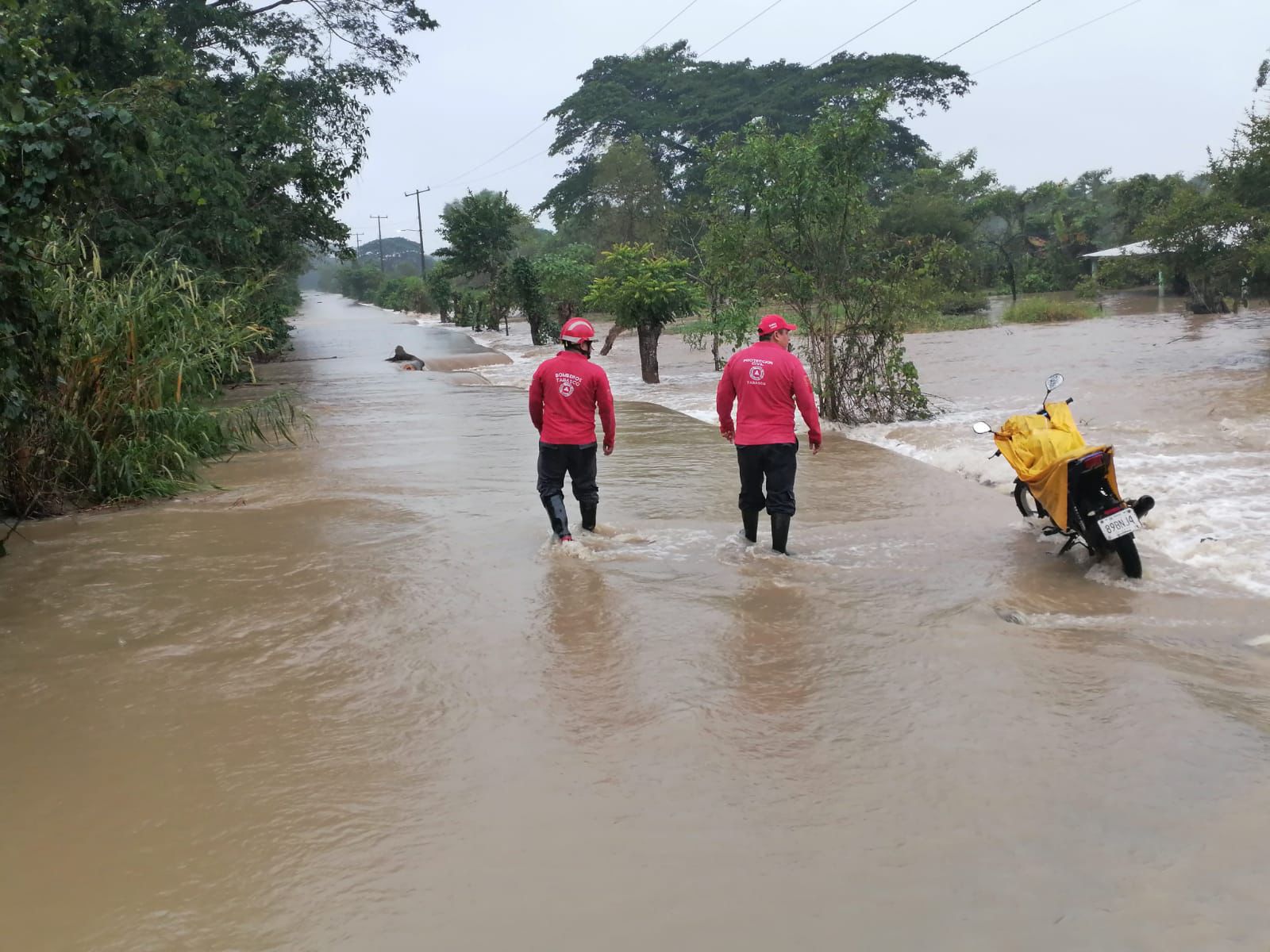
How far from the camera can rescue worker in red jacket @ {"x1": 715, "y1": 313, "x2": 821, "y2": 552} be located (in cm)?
714

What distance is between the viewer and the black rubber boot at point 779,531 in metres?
7.14

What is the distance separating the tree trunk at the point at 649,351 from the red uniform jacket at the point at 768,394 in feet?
47.8

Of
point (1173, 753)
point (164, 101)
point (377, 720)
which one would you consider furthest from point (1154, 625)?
point (164, 101)

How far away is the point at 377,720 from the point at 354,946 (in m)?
1.65

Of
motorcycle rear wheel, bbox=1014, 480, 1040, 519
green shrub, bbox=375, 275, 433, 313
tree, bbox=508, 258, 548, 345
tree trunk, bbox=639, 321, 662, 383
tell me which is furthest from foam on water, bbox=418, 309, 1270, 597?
green shrub, bbox=375, 275, 433, 313

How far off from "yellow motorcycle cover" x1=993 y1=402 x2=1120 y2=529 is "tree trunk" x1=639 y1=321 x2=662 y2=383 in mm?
14743

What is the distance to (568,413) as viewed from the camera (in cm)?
748

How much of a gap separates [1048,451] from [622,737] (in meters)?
3.79

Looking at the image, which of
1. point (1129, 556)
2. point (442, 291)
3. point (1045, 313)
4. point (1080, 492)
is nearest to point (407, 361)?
point (1045, 313)

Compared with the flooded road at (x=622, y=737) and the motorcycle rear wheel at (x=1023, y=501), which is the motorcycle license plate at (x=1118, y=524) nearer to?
the flooded road at (x=622, y=737)

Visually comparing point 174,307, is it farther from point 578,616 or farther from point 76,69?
point 76,69

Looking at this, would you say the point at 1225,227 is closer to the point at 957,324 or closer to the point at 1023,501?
the point at 957,324

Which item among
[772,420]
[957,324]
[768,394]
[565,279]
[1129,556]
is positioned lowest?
[1129,556]

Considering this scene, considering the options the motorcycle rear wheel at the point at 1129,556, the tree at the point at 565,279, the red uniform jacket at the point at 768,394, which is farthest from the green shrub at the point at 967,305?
the motorcycle rear wheel at the point at 1129,556
